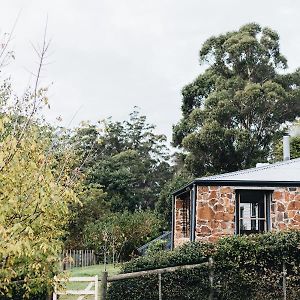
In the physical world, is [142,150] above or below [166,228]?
above

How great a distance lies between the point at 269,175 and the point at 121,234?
13.5 metres

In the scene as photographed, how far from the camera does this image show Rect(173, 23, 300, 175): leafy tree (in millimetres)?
34219

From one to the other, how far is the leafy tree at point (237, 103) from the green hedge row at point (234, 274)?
71.3 ft

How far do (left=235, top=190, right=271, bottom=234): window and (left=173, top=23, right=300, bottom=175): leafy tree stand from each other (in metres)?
15.0

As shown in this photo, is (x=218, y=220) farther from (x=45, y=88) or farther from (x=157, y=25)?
(x=45, y=88)

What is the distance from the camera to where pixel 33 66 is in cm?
671

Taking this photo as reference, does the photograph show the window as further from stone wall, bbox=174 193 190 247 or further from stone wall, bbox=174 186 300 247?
stone wall, bbox=174 193 190 247

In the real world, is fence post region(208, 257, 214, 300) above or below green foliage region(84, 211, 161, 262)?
below

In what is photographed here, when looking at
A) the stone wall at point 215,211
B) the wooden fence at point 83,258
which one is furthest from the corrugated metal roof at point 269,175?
the wooden fence at point 83,258

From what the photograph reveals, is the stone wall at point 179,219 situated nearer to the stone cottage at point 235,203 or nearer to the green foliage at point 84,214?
the stone cottage at point 235,203

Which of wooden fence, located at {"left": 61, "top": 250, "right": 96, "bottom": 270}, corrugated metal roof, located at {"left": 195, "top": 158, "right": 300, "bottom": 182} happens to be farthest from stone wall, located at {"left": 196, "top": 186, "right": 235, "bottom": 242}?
wooden fence, located at {"left": 61, "top": 250, "right": 96, "bottom": 270}

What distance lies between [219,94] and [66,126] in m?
27.7

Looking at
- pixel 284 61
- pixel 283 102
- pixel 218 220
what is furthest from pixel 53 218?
pixel 284 61

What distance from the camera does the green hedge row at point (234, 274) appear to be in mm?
11664
